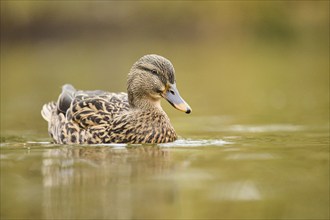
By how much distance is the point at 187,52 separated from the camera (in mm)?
30141

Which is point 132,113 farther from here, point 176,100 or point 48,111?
point 48,111

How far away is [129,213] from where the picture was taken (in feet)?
21.5

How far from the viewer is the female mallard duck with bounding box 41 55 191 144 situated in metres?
9.95

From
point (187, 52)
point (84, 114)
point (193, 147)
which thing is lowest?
point (193, 147)

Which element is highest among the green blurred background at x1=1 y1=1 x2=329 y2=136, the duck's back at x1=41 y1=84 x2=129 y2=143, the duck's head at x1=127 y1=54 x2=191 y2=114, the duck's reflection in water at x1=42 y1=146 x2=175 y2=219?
the green blurred background at x1=1 y1=1 x2=329 y2=136

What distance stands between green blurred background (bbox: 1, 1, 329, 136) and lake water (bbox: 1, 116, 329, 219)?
2.31 metres

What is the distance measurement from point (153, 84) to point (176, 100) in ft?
1.37

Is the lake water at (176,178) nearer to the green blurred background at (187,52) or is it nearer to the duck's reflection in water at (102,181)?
the duck's reflection in water at (102,181)

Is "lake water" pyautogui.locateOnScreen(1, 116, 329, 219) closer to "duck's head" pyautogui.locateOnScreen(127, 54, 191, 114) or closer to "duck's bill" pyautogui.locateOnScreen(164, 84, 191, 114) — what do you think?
"duck's bill" pyautogui.locateOnScreen(164, 84, 191, 114)

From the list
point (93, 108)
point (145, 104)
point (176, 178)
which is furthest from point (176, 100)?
point (176, 178)

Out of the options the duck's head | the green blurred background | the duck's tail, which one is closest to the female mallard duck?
the duck's head

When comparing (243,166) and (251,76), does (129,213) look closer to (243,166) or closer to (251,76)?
(243,166)

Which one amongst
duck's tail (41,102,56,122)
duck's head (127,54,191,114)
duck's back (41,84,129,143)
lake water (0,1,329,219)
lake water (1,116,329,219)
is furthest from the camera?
duck's tail (41,102,56,122)

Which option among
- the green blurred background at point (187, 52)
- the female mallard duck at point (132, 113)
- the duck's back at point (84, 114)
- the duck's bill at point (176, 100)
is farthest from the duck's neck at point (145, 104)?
the green blurred background at point (187, 52)
